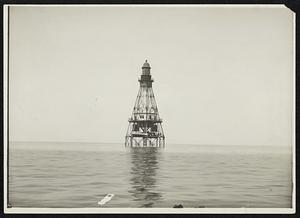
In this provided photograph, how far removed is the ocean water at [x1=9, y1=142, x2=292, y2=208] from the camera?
2295mm

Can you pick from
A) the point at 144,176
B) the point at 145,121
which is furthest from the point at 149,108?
the point at 144,176

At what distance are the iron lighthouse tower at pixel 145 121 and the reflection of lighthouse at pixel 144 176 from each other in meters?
0.03

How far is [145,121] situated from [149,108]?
0.04 metres

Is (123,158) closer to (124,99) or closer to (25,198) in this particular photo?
(124,99)

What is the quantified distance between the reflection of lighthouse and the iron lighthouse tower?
0.10ft

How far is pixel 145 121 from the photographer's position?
2320 mm

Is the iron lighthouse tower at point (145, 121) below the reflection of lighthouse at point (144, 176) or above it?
above

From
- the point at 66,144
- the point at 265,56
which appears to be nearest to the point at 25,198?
the point at 66,144

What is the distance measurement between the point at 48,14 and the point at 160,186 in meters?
0.65

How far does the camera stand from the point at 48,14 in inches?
90.8

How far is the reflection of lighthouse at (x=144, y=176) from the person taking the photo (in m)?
2.30

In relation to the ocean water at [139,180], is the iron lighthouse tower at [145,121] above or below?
above

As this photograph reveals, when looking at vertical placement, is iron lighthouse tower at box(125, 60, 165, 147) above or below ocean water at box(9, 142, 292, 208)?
above

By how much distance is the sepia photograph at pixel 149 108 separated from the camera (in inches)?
90.4
